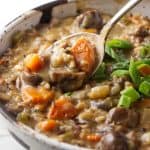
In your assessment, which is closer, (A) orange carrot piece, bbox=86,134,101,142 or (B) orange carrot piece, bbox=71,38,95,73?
(A) orange carrot piece, bbox=86,134,101,142

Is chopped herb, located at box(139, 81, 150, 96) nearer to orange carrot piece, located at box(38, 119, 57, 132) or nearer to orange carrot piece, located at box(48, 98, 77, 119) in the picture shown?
orange carrot piece, located at box(48, 98, 77, 119)

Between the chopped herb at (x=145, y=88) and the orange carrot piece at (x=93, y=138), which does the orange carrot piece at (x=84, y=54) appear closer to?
the chopped herb at (x=145, y=88)

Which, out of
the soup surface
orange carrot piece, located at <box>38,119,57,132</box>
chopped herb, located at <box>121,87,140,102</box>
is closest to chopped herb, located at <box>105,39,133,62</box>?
the soup surface

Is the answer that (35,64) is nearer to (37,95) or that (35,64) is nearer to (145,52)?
(37,95)

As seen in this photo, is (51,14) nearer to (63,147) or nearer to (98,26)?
(98,26)

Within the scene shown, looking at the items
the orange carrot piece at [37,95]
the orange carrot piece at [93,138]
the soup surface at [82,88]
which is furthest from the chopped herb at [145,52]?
the orange carrot piece at [93,138]

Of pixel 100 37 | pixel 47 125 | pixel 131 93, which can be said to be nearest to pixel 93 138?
pixel 47 125

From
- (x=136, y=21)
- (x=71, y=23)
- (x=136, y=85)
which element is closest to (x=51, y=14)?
(x=71, y=23)
